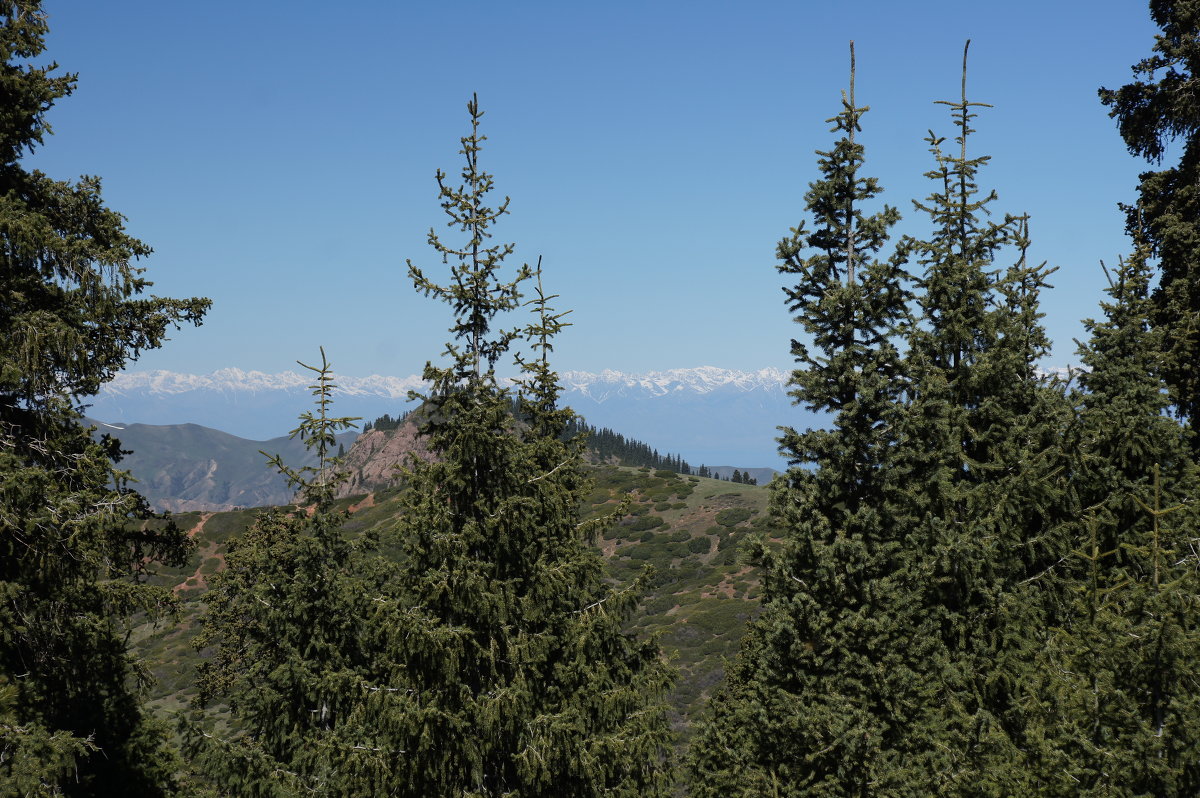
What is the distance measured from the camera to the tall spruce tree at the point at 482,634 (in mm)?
10922

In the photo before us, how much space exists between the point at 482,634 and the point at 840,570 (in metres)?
5.46

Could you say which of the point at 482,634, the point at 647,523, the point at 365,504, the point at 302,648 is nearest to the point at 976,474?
the point at 482,634

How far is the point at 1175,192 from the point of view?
1783cm

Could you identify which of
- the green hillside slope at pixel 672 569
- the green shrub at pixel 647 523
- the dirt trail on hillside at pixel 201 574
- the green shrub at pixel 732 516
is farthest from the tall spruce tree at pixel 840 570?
the dirt trail on hillside at pixel 201 574

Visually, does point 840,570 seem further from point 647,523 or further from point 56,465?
point 647,523

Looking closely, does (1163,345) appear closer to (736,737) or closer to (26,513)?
(736,737)

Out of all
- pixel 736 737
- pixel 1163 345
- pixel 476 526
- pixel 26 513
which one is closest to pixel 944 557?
pixel 736 737

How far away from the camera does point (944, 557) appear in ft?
38.9

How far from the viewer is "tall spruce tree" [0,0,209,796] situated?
383 inches

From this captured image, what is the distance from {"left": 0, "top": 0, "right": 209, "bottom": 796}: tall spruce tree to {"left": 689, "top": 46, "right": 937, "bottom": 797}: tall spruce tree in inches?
357

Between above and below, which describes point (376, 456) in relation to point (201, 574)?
above

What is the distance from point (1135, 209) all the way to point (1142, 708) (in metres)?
15.7

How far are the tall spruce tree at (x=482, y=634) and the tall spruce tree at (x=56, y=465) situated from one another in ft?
11.8

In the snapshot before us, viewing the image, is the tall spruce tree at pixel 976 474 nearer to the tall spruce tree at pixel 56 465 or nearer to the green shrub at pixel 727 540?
the tall spruce tree at pixel 56 465
